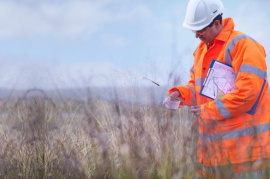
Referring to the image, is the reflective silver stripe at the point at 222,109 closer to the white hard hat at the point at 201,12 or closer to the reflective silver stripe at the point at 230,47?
the reflective silver stripe at the point at 230,47

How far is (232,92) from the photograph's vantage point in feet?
9.41

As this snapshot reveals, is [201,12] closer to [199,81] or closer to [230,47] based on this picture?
[230,47]

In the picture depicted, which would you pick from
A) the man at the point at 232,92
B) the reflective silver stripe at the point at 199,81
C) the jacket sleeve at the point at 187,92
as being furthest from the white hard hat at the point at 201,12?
the jacket sleeve at the point at 187,92

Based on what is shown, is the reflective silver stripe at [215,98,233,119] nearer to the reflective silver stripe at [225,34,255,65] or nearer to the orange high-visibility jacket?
the orange high-visibility jacket

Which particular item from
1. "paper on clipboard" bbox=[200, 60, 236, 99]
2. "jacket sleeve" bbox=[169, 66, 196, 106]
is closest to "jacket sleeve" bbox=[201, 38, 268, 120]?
"paper on clipboard" bbox=[200, 60, 236, 99]

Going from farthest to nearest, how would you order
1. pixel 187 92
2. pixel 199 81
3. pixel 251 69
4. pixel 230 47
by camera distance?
pixel 187 92 < pixel 199 81 < pixel 230 47 < pixel 251 69

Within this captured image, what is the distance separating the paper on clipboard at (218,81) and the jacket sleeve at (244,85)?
0.39 ft

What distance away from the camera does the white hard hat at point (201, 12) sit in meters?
3.16

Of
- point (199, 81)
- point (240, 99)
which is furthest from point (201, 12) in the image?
point (240, 99)

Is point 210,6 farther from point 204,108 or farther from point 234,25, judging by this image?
point 204,108

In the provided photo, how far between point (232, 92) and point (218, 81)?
272 mm

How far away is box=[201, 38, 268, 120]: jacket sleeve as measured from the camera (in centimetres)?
280

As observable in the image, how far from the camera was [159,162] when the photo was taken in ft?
10.3

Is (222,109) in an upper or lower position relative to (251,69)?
lower
